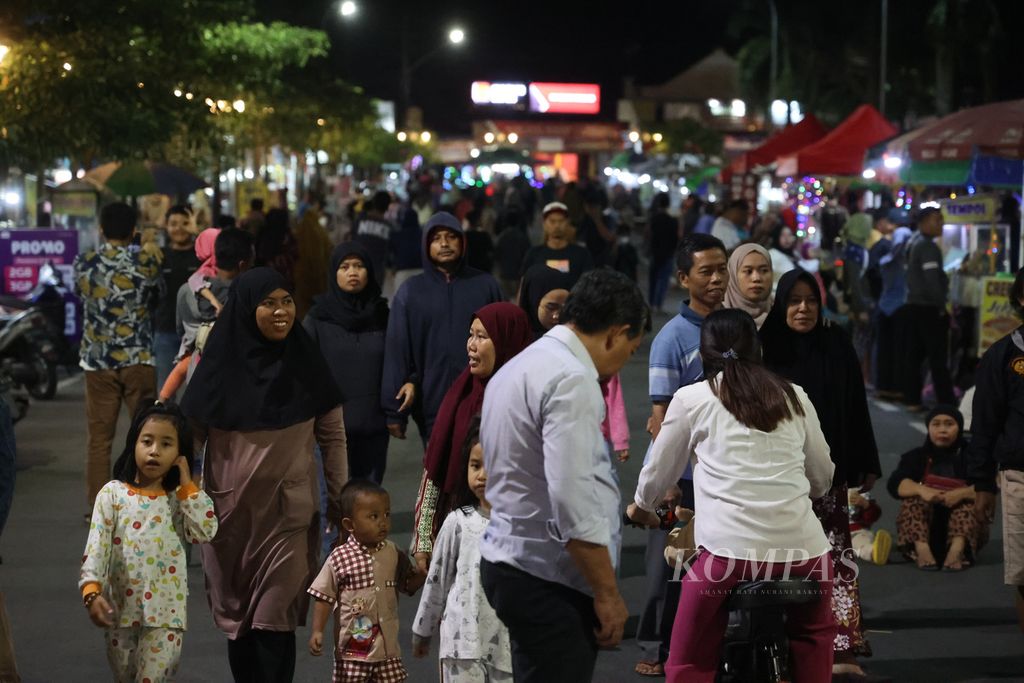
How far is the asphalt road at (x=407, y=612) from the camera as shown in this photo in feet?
23.1

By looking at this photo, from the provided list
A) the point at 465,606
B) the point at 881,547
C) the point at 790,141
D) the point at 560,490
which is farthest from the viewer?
the point at 790,141

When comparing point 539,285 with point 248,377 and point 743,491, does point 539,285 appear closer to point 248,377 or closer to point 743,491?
point 248,377

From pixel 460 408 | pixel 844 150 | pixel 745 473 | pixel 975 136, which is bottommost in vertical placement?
pixel 745 473

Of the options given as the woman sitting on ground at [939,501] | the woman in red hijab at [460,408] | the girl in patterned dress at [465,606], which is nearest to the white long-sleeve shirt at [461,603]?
the girl in patterned dress at [465,606]

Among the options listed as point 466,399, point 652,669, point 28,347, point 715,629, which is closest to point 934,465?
point 652,669

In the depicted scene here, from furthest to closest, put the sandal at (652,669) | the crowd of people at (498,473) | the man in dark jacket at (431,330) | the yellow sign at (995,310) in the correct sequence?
1. the yellow sign at (995,310)
2. the man in dark jacket at (431,330)
3. the sandal at (652,669)
4. the crowd of people at (498,473)

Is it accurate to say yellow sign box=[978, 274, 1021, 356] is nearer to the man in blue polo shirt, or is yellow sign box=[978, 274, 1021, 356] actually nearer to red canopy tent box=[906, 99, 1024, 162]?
red canopy tent box=[906, 99, 1024, 162]

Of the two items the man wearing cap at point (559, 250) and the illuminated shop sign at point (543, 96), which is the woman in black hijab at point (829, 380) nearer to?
the man wearing cap at point (559, 250)

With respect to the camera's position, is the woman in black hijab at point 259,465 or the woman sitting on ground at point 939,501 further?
the woman sitting on ground at point 939,501

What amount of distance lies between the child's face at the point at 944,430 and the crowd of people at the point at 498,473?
3.85 feet

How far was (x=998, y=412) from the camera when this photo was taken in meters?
6.57

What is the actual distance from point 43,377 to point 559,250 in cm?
612

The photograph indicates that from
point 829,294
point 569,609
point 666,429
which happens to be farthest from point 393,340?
point 829,294

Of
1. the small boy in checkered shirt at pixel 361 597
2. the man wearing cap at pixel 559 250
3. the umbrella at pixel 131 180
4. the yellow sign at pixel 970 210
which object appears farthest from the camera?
the umbrella at pixel 131 180
